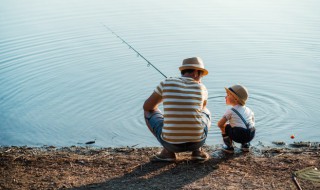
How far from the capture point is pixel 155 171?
16.0 feet

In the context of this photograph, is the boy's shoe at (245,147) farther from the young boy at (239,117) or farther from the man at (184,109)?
the man at (184,109)

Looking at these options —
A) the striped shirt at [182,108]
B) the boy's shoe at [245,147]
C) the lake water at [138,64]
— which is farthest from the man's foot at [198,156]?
the lake water at [138,64]

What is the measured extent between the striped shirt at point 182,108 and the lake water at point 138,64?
5.99 ft

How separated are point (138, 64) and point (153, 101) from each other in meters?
5.37

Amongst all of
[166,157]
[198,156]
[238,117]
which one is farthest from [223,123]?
[166,157]

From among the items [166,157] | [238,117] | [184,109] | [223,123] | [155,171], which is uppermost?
[184,109]

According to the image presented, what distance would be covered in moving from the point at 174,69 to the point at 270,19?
498 cm

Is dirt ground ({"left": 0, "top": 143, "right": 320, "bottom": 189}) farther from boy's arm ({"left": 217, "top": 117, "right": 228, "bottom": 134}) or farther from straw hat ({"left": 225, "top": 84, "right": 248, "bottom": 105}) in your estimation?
straw hat ({"left": 225, "top": 84, "right": 248, "bottom": 105})

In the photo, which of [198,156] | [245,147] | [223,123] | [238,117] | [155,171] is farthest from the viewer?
[245,147]

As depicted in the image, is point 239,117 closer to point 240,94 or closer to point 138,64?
point 240,94

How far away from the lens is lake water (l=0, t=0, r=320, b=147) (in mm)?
7203

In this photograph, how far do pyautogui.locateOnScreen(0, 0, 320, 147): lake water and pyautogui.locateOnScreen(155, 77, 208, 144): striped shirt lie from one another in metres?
1.83

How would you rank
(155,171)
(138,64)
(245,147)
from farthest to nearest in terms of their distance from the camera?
(138,64)
(245,147)
(155,171)

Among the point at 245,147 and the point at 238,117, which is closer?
the point at 238,117
